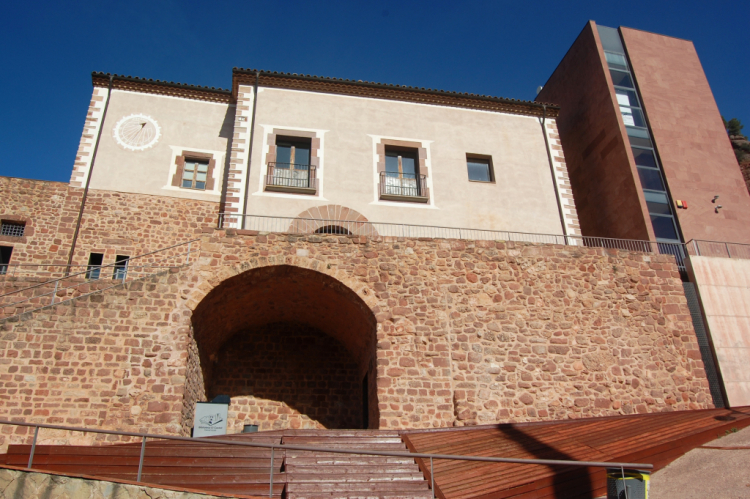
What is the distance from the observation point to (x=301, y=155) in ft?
46.2

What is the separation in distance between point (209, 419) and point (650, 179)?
13.3 metres

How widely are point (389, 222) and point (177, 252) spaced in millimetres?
5421

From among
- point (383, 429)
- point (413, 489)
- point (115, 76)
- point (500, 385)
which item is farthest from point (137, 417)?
point (115, 76)

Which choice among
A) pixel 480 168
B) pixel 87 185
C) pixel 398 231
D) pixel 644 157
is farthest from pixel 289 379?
pixel 644 157

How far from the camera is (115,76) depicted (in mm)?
15438

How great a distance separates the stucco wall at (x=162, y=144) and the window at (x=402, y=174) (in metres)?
4.64

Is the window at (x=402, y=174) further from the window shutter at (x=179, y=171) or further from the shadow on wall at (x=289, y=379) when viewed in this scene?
the window shutter at (x=179, y=171)

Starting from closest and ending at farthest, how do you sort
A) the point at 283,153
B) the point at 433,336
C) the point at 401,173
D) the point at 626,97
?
1. the point at 433,336
2. the point at 283,153
3. the point at 401,173
4. the point at 626,97

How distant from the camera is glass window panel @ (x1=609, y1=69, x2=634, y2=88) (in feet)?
56.2

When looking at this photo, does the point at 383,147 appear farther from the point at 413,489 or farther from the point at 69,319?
the point at 413,489

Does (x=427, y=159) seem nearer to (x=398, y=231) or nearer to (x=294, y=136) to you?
(x=398, y=231)

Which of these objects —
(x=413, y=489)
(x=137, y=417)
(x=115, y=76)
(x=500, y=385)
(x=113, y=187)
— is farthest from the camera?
(x=115, y=76)

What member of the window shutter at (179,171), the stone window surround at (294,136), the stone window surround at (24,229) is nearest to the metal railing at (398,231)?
the stone window surround at (294,136)

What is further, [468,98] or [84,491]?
A: [468,98]
